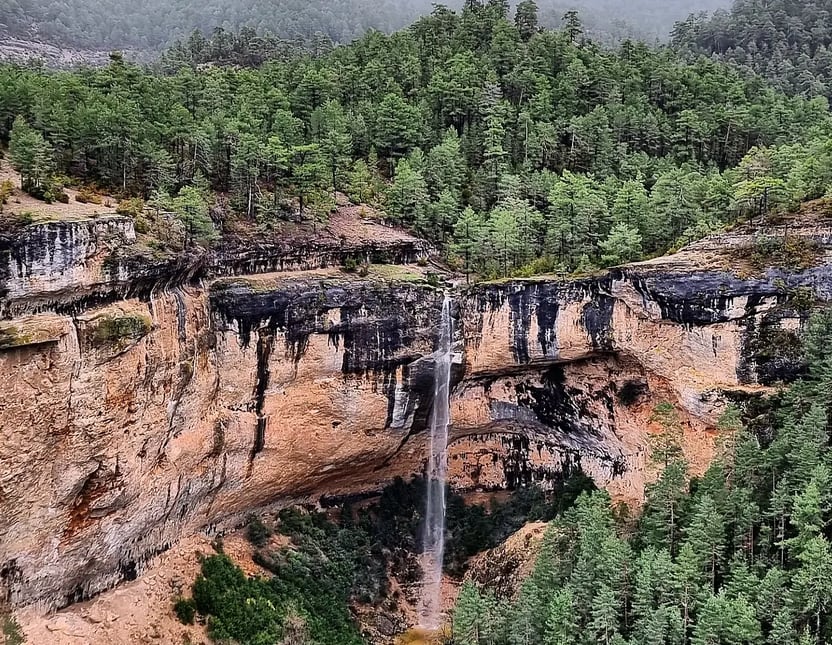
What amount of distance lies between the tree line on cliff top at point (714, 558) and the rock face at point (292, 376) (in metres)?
2.95

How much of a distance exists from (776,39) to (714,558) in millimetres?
69307

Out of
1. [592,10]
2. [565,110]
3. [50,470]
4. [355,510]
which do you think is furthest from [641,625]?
[592,10]

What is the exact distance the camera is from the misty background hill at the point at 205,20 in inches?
3711

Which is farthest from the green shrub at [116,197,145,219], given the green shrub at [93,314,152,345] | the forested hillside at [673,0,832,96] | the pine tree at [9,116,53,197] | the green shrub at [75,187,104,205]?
the forested hillside at [673,0,832,96]

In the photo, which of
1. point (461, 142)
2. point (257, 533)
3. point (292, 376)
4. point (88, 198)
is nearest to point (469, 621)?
point (257, 533)

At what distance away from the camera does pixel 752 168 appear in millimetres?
37312

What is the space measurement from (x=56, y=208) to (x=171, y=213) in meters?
4.17

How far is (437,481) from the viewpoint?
38.0 m

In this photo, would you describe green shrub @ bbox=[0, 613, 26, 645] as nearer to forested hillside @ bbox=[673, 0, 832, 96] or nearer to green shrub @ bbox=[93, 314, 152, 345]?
green shrub @ bbox=[93, 314, 152, 345]

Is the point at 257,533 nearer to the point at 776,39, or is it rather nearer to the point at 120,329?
the point at 120,329

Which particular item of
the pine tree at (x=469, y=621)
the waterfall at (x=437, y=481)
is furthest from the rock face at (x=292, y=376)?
the pine tree at (x=469, y=621)

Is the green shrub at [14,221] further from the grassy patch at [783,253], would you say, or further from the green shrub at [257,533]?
the grassy patch at [783,253]

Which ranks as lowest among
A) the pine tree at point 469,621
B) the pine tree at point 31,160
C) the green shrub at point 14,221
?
the pine tree at point 469,621

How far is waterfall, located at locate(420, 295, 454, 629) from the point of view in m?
34.0
